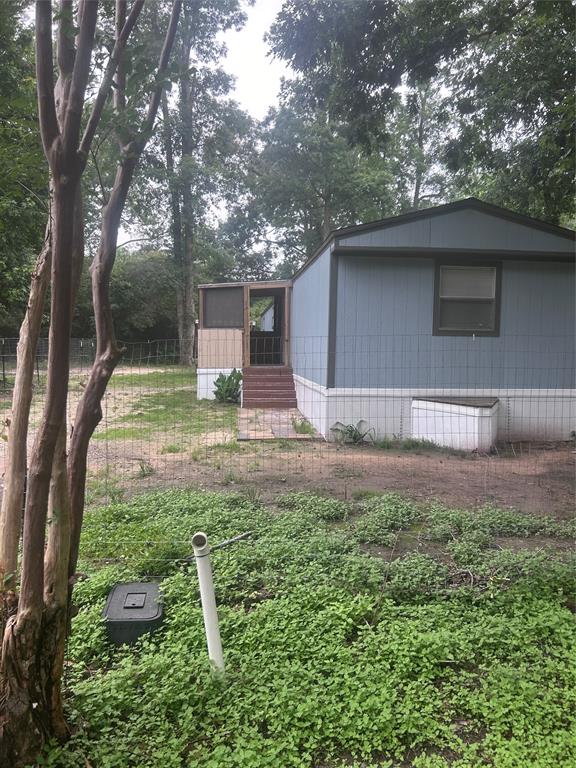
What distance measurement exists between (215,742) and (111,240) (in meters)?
1.94

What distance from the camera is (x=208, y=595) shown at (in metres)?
2.09

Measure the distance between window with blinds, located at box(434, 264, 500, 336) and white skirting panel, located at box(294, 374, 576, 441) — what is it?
0.98m

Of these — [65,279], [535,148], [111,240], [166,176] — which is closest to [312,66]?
[535,148]

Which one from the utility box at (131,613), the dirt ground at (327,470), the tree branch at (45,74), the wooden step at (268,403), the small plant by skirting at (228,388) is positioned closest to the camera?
the tree branch at (45,74)

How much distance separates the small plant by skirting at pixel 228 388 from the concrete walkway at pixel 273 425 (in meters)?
1.04

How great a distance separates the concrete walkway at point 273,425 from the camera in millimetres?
8023

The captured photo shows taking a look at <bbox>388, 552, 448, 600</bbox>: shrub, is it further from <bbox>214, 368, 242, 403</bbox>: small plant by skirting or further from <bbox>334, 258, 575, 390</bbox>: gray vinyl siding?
<bbox>214, 368, 242, 403</bbox>: small plant by skirting

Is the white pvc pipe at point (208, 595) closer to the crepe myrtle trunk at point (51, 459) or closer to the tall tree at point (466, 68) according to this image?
the crepe myrtle trunk at point (51, 459)

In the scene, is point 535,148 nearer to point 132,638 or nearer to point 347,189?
point 132,638

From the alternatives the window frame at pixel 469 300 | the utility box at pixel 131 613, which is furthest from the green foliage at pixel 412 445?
the utility box at pixel 131 613

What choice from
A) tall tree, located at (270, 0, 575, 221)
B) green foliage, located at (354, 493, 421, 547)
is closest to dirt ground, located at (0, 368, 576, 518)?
green foliage, located at (354, 493, 421, 547)

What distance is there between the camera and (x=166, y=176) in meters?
21.1

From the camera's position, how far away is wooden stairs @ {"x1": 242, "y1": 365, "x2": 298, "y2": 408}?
1125 cm

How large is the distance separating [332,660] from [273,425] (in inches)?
267
